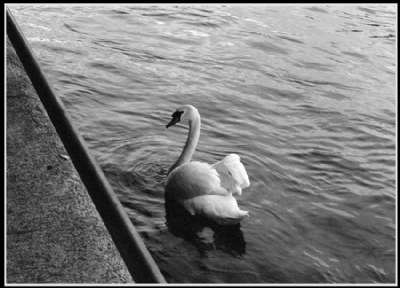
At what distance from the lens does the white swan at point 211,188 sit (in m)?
5.72

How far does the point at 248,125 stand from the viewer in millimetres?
8234

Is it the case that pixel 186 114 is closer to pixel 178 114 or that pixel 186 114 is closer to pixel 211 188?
pixel 178 114

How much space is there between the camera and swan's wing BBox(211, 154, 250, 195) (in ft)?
18.8

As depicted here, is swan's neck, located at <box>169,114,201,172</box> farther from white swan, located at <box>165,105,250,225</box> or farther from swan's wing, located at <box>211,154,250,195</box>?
swan's wing, located at <box>211,154,250,195</box>

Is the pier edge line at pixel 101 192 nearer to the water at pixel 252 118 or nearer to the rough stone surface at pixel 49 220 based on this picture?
the rough stone surface at pixel 49 220

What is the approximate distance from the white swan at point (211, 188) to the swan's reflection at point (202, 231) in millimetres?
78

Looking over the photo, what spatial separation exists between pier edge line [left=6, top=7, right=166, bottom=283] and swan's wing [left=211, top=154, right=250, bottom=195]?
1.86 m

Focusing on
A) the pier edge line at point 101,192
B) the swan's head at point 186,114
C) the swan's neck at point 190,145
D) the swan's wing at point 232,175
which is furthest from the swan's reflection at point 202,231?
the pier edge line at point 101,192

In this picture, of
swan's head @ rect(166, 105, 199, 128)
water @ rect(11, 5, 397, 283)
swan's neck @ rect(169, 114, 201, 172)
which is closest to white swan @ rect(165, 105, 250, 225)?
water @ rect(11, 5, 397, 283)

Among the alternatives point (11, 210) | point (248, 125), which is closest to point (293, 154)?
point (248, 125)

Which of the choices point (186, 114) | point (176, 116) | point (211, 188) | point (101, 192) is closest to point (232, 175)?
point (211, 188)

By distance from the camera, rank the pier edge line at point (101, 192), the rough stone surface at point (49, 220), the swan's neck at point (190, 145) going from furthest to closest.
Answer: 1. the swan's neck at point (190, 145)
2. the rough stone surface at point (49, 220)
3. the pier edge line at point (101, 192)

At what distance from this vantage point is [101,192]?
3551mm

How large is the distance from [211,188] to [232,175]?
0.27 meters
